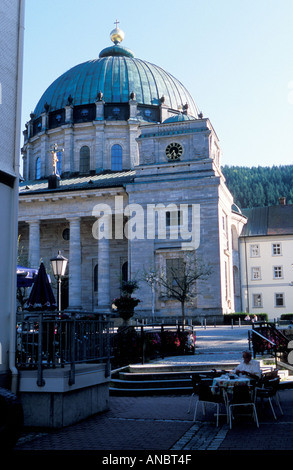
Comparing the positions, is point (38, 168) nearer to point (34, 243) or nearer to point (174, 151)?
point (34, 243)

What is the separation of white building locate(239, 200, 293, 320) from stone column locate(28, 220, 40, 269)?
22.5 metres

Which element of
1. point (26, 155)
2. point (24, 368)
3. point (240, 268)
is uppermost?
point (26, 155)

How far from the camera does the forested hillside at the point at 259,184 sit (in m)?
120

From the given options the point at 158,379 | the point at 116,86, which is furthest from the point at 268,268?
the point at 158,379

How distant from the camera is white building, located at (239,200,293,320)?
189 ft

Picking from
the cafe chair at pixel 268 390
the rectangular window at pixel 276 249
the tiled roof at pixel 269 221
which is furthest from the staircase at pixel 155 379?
the tiled roof at pixel 269 221

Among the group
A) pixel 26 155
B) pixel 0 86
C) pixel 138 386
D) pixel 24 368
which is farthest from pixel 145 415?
pixel 26 155

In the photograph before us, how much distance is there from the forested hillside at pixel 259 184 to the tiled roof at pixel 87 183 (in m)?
68.5

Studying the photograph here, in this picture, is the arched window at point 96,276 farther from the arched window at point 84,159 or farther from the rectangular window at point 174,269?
the arched window at point 84,159

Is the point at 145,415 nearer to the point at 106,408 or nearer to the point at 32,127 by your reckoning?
the point at 106,408
